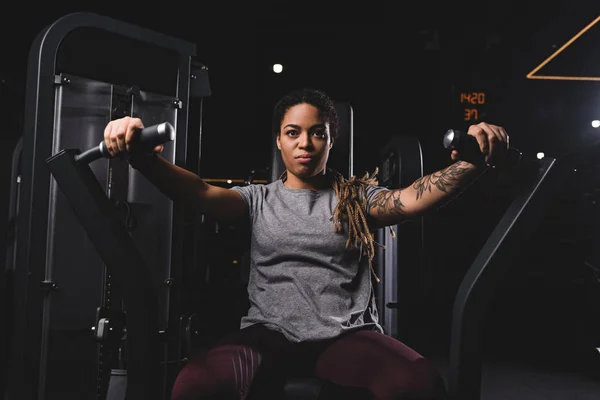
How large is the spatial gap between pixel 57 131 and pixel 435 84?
5.36 metres

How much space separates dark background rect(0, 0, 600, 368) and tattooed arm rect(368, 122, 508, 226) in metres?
3.15

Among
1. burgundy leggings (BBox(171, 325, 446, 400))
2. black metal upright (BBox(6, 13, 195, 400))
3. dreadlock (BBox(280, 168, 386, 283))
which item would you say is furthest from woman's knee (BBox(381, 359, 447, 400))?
black metal upright (BBox(6, 13, 195, 400))

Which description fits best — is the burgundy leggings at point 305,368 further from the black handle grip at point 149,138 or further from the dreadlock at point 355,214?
the black handle grip at point 149,138

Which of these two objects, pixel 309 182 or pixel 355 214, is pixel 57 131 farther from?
pixel 355 214

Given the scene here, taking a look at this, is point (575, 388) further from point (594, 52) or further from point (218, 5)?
point (218, 5)

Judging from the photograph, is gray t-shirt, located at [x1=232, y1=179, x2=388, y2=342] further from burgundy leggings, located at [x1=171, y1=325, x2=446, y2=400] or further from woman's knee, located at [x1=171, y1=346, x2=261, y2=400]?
woman's knee, located at [x1=171, y1=346, x2=261, y2=400]

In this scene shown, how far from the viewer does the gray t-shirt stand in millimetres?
1360

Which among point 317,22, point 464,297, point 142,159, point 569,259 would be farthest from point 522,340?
point 142,159

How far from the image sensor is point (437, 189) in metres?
1.37

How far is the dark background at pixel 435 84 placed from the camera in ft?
14.6

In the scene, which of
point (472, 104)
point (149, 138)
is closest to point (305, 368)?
point (149, 138)

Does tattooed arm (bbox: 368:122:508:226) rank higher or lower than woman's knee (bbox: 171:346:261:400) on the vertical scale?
higher

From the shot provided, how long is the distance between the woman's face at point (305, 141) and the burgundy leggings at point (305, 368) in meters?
0.55

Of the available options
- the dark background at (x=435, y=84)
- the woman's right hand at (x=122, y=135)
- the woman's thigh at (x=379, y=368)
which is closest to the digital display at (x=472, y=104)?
the dark background at (x=435, y=84)
